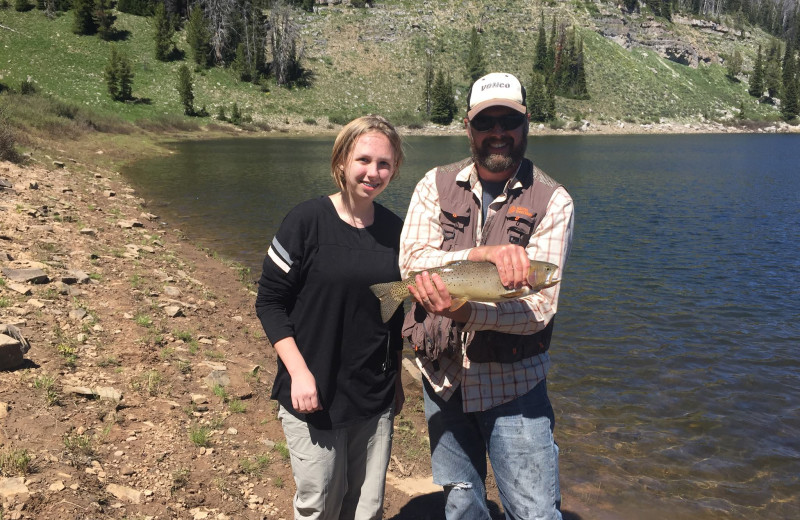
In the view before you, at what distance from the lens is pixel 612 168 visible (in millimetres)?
45688

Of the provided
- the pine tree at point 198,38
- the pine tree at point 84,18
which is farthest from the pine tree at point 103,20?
the pine tree at point 198,38

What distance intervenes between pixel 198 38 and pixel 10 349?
9358 centimetres

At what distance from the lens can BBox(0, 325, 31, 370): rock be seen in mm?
5660

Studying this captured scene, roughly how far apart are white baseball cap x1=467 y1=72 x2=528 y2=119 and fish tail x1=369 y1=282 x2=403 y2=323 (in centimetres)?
113

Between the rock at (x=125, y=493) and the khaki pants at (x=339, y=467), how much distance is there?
1589 millimetres

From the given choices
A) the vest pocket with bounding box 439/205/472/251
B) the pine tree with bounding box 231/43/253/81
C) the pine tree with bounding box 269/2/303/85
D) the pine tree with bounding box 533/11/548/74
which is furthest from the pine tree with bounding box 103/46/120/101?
the pine tree with bounding box 533/11/548/74

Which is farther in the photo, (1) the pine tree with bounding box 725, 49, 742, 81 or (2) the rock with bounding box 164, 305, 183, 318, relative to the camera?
(1) the pine tree with bounding box 725, 49, 742, 81

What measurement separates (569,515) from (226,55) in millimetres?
99907

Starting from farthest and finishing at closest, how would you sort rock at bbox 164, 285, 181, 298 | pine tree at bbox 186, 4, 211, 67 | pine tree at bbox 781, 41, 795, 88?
pine tree at bbox 781, 41, 795, 88
pine tree at bbox 186, 4, 211, 67
rock at bbox 164, 285, 181, 298

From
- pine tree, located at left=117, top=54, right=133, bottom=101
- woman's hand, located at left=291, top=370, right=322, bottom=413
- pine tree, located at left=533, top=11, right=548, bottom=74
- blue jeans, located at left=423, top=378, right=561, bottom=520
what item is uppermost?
pine tree, located at left=533, top=11, right=548, bottom=74

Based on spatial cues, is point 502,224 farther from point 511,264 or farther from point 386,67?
point 386,67

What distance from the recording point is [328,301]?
11.9 feet

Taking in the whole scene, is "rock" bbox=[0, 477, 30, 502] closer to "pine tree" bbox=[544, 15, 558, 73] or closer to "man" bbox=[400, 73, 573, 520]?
"man" bbox=[400, 73, 573, 520]

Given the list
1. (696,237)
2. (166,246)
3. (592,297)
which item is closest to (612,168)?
(696,237)
